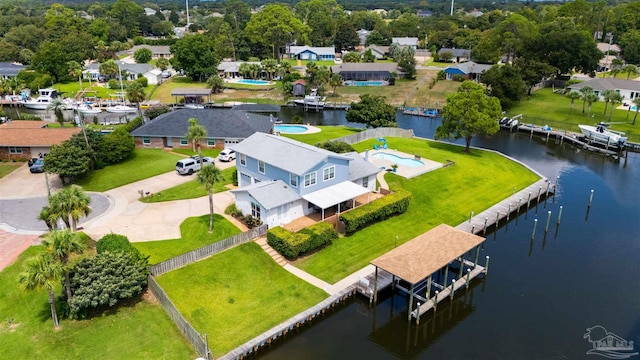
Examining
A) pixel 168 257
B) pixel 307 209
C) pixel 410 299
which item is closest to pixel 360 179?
pixel 307 209

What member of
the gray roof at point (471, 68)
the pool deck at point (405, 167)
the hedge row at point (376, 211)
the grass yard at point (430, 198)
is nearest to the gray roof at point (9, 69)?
the grass yard at point (430, 198)

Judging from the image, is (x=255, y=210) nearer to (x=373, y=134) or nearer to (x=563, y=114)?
(x=373, y=134)

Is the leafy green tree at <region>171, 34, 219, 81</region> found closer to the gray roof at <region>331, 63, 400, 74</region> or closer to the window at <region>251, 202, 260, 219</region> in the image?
the gray roof at <region>331, 63, 400, 74</region>

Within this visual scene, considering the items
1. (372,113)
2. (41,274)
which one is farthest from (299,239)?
(372,113)

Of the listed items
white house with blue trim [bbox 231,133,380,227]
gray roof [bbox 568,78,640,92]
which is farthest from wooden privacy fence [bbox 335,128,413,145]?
gray roof [bbox 568,78,640,92]

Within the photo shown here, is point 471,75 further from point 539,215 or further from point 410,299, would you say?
point 410,299

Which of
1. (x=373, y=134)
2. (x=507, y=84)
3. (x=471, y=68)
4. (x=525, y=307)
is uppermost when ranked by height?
(x=471, y=68)
